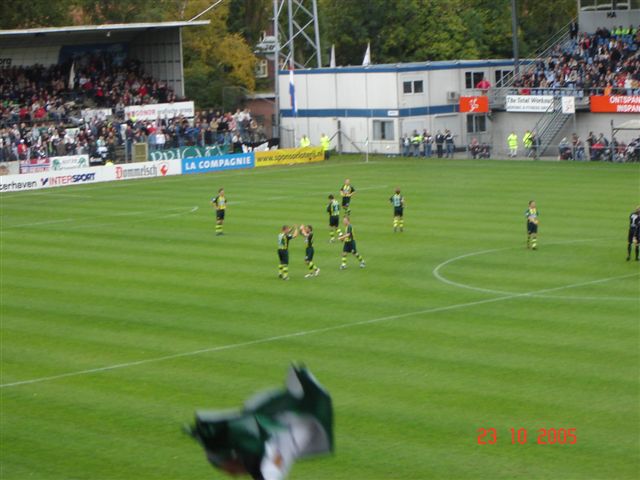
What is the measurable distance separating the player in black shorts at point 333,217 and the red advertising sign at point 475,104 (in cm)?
3106

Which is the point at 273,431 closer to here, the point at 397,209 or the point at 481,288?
the point at 481,288

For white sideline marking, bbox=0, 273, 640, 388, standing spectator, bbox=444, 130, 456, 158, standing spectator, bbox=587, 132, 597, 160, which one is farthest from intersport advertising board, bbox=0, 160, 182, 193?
white sideline marking, bbox=0, 273, 640, 388

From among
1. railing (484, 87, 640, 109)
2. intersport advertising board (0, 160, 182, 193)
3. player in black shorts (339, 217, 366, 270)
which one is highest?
railing (484, 87, 640, 109)

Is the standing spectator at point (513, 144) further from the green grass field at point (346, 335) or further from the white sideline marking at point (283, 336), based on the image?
the white sideline marking at point (283, 336)

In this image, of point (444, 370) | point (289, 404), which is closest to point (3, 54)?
point (444, 370)

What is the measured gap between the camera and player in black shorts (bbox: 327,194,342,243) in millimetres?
36469

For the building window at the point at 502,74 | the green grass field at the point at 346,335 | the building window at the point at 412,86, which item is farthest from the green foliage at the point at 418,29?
the green grass field at the point at 346,335

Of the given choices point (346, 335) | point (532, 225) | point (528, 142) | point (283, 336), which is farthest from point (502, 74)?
point (283, 336)

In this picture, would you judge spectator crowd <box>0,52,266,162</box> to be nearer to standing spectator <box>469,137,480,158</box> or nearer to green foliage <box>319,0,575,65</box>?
standing spectator <box>469,137,480,158</box>

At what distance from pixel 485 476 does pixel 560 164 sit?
4566cm

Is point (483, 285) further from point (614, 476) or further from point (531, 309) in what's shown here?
point (614, 476)

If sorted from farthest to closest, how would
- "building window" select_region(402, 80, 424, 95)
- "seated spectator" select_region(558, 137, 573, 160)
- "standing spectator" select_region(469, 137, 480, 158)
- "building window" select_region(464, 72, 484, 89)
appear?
"building window" select_region(464, 72, 484, 89), "building window" select_region(402, 80, 424, 95), "standing spectator" select_region(469, 137, 480, 158), "seated spectator" select_region(558, 137, 573, 160)

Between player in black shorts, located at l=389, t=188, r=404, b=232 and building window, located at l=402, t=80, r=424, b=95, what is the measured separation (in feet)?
99.0

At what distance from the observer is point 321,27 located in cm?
9106
